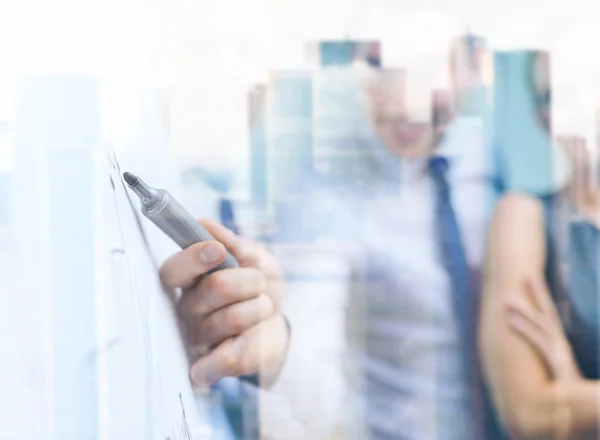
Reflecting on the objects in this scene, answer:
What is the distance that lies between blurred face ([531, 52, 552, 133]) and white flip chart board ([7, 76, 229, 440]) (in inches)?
19.5

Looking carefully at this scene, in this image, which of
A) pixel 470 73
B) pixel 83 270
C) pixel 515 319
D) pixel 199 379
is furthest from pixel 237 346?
pixel 470 73

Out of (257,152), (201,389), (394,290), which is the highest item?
(257,152)

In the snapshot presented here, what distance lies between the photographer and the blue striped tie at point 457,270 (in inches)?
28.6

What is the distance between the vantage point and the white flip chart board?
0.65m

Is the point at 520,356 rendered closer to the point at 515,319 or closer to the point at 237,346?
the point at 515,319

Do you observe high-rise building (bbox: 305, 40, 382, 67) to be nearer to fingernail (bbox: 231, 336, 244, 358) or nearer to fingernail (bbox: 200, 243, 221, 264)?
fingernail (bbox: 200, 243, 221, 264)

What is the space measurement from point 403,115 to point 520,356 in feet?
1.20

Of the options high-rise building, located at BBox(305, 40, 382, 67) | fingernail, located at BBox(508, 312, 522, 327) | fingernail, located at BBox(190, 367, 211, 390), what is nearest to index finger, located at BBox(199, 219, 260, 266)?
fingernail, located at BBox(190, 367, 211, 390)

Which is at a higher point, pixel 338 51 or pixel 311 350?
pixel 338 51

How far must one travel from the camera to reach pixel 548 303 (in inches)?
28.2

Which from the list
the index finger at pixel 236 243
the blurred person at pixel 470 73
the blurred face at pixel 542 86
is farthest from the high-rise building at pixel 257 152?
the blurred face at pixel 542 86

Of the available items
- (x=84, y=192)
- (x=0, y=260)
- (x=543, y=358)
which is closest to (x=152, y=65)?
(x=84, y=192)

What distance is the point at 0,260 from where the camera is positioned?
2.20 feet

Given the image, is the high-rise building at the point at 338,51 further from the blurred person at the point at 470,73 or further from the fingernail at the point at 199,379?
the fingernail at the point at 199,379
